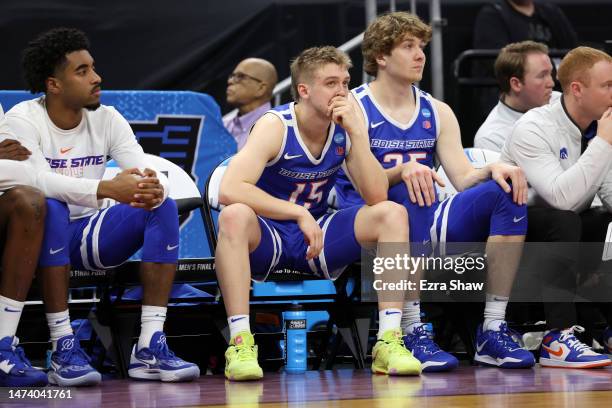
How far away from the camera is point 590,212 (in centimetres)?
527

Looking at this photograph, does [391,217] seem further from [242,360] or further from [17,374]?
[17,374]

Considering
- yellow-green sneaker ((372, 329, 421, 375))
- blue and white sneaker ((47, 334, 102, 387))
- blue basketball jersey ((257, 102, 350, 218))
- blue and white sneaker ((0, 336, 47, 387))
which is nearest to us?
blue and white sneaker ((0, 336, 47, 387))

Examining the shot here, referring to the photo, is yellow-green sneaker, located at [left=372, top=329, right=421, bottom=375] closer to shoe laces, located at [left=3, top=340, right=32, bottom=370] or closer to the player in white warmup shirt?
the player in white warmup shirt

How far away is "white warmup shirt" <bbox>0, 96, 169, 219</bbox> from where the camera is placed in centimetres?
448

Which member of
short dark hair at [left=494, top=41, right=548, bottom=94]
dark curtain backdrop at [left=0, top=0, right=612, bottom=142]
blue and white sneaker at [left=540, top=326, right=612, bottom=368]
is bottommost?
blue and white sneaker at [left=540, top=326, right=612, bottom=368]

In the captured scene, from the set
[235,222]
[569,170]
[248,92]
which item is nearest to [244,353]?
[235,222]

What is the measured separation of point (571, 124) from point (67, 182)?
2314 mm

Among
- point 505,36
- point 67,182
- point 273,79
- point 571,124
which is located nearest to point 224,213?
point 67,182

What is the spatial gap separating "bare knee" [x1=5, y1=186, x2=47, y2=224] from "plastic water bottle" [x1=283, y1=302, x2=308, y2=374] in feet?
4.01

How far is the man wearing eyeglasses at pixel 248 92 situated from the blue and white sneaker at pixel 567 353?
2.57 metres

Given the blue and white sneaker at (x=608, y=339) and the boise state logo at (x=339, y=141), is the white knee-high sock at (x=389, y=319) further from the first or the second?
the blue and white sneaker at (x=608, y=339)

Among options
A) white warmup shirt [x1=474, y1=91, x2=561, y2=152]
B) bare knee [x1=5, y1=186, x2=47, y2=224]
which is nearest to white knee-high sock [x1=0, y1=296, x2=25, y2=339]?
bare knee [x1=5, y1=186, x2=47, y2=224]

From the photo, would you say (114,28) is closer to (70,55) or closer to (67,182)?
(70,55)

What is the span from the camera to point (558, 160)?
16.9 ft
